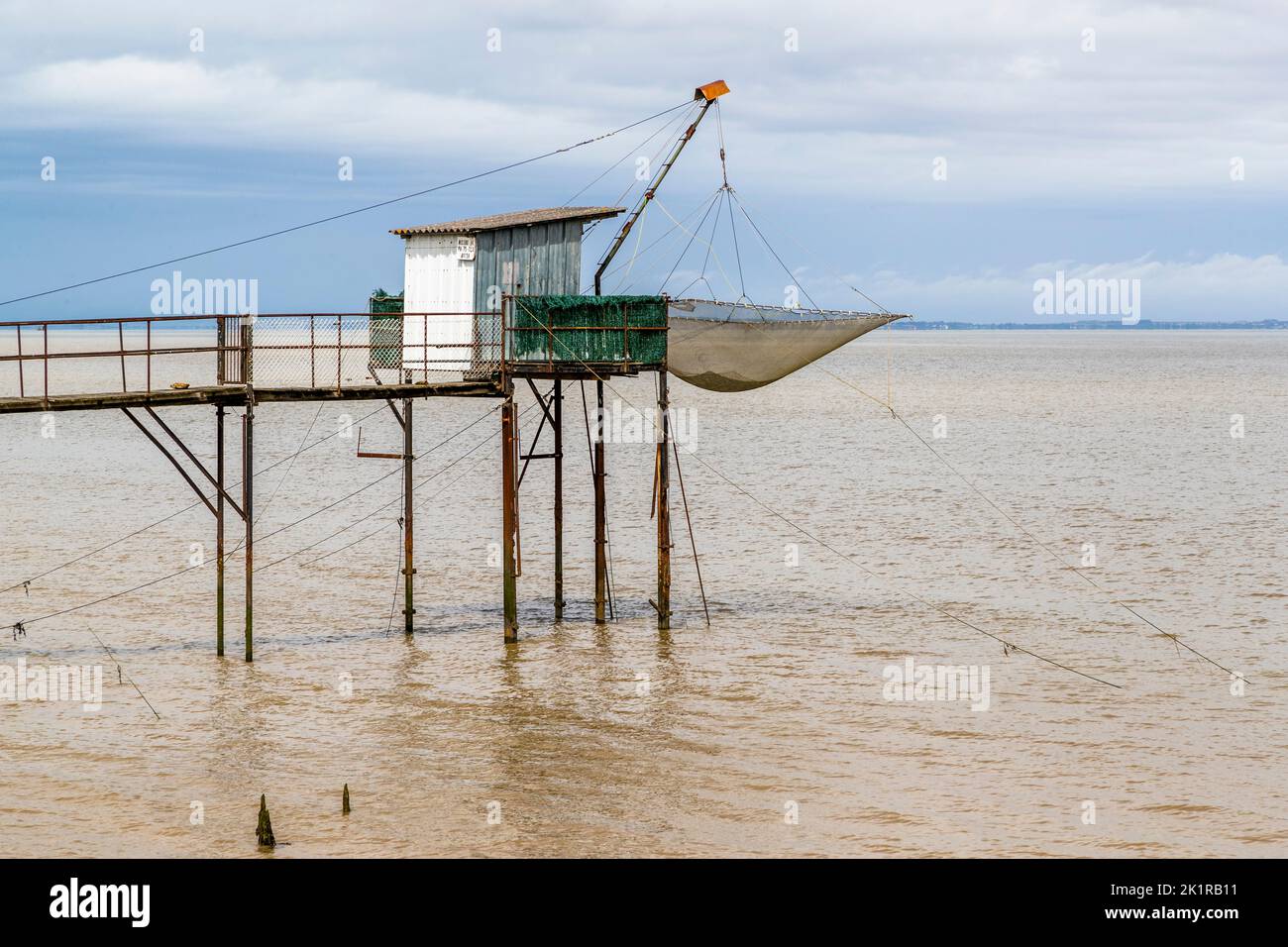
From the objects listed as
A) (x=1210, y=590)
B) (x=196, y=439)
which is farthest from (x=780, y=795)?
(x=196, y=439)

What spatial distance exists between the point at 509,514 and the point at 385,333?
526 cm

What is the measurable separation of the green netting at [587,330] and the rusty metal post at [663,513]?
762 millimetres

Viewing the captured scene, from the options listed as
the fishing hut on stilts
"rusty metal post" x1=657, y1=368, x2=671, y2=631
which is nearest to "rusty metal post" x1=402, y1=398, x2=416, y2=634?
the fishing hut on stilts

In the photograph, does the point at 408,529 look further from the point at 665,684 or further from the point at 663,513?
the point at 665,684

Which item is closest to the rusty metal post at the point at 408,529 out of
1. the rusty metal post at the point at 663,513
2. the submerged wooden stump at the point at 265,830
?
the rusty metal post at the point at 663,513

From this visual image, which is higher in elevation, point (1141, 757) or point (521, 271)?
point (521, 271)

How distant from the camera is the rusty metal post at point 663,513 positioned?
1152 inches

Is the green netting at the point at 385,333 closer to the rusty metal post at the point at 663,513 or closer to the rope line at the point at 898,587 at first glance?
the rope line at the point at 898,587

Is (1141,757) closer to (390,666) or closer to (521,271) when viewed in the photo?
(390,666)

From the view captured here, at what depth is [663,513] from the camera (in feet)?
98.2

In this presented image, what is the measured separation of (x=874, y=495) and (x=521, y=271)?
2747cm

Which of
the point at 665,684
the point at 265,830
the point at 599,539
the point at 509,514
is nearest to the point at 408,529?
the point at 509,514

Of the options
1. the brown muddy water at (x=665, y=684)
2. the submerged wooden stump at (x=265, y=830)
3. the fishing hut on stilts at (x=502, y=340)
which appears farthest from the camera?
the fishing hut on stilts at (x=502, y=340)
